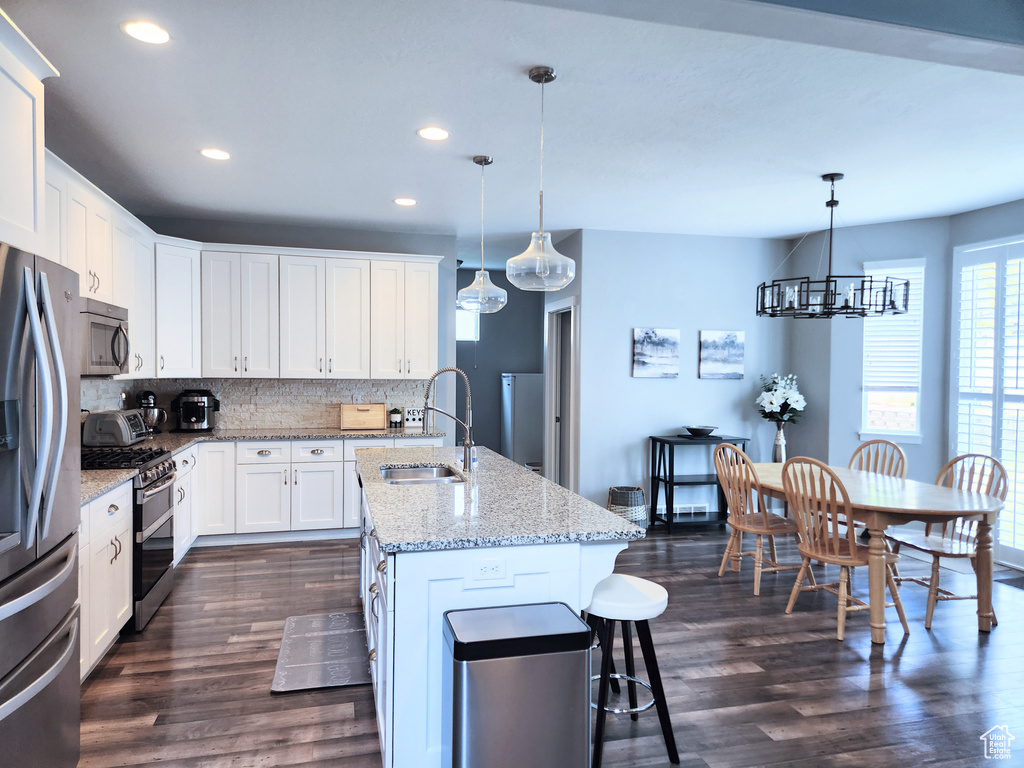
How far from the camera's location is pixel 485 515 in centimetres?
235

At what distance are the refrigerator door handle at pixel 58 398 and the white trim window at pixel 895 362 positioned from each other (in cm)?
563

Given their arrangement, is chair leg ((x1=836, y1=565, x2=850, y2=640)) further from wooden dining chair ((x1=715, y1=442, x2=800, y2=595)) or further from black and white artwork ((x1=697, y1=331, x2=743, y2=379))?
black and white artwork ((x1=697, y1=331, x2=743, y2=379))

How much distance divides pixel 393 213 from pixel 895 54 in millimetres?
3857

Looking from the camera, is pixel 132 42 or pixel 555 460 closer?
pixel 132 42

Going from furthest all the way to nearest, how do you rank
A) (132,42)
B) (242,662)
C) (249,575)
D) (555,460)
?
(555,460) → (249,575) → (242,662) → (132,42)

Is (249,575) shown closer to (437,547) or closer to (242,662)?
(242,662)

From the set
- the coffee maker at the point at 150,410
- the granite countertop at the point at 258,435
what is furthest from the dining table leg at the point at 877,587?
the coffee maker at the point at 150,410

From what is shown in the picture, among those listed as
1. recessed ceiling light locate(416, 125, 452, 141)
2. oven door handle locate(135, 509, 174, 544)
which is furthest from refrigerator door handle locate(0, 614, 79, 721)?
recessed ceiling light locate(416, 125, 452, 141)

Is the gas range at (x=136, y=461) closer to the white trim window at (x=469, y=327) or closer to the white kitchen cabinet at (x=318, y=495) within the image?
the white kitchen cabinet at (x=318, y=495)

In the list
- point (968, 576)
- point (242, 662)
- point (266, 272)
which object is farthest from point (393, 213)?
point (968, 576)

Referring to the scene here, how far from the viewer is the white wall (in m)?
5.84

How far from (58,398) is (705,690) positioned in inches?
107

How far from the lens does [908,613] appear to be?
380cm

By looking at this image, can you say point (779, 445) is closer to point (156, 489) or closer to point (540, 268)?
point (540, 268)
